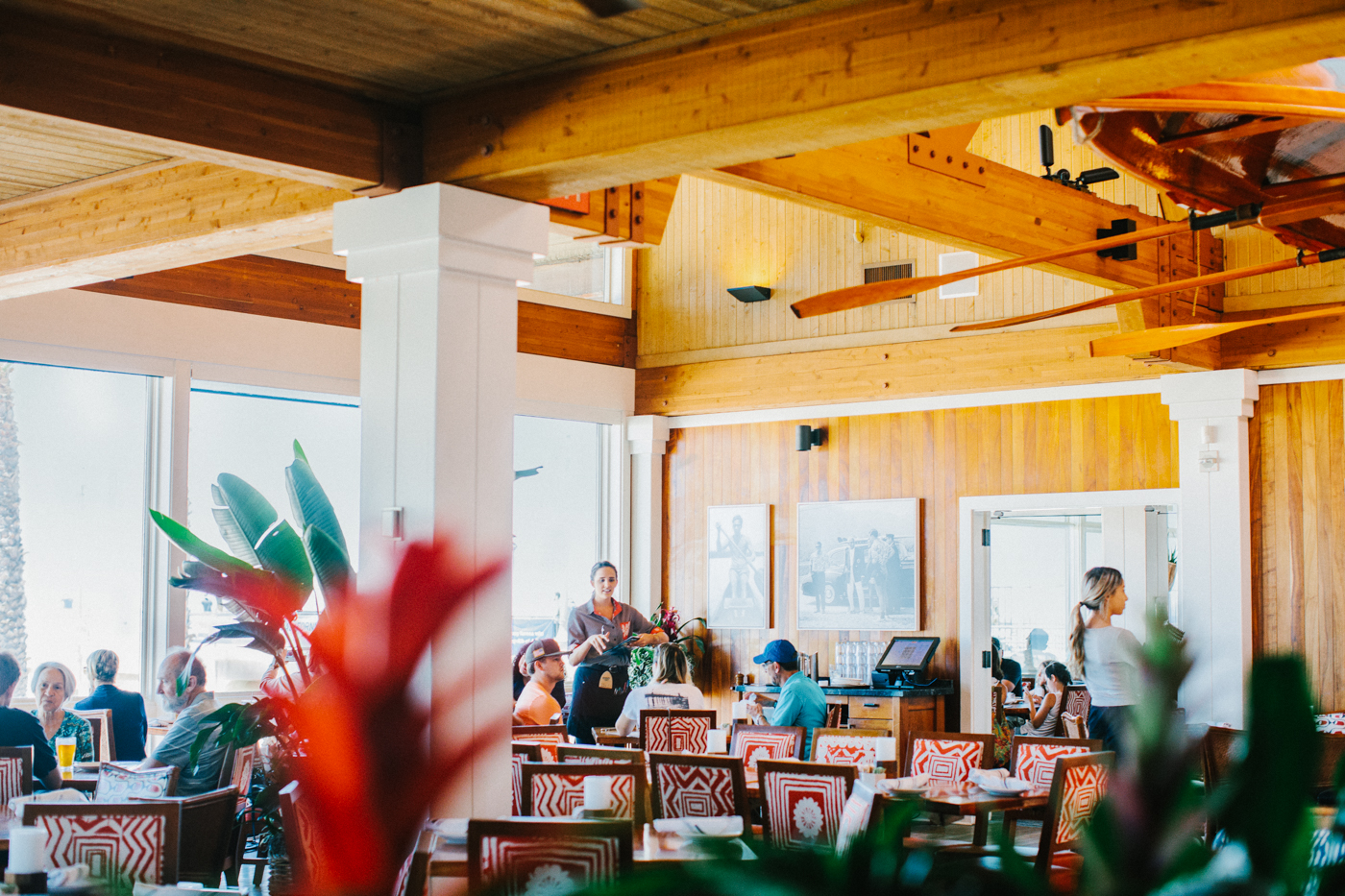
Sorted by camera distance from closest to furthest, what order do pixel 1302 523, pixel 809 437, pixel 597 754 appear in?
pixel 597 754, pixel 1302 523, pixel 809 437

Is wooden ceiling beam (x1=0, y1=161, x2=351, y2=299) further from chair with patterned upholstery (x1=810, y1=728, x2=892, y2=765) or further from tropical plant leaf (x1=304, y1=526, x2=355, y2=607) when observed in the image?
chair with patterned upholstery (x1=810, y1=728, x2=892, y2=765)

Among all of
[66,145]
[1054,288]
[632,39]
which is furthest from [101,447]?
[1054,288]

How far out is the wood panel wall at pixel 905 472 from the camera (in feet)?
32.0

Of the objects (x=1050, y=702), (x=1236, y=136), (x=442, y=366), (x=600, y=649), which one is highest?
(x=1236, y=136)

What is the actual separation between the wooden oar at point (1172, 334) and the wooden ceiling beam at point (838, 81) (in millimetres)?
1246

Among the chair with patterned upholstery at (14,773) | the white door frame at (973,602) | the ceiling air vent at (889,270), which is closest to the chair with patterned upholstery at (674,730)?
the chair with patterned upholstery at (14,773)

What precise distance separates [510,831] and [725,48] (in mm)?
2269

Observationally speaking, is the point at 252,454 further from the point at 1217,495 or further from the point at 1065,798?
the point at 1217,495

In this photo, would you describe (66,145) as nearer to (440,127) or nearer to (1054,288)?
(440,127)

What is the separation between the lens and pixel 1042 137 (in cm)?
781

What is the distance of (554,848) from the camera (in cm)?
Result: 352

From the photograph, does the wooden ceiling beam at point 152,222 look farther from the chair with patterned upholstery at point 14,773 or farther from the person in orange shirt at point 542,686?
the person in orange shirt at point 542,686

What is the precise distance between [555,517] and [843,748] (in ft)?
18.0

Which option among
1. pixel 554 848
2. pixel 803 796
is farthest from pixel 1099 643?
pixel 554 848
